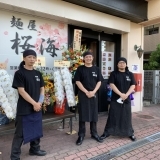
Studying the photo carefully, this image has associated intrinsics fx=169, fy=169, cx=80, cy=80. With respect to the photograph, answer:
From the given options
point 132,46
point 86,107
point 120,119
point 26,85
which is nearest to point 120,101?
point 120,119

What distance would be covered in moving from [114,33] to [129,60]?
1.02 m

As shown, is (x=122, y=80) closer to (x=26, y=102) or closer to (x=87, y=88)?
(x=87, y=88)

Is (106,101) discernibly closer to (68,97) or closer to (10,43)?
(68,97)

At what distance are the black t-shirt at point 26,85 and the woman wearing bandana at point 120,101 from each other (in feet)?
5.14

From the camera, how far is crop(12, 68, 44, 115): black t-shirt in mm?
2404

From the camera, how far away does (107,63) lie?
18.3 ft

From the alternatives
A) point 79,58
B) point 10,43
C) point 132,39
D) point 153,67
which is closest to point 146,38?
point 153,67

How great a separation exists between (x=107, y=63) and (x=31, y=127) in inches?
144

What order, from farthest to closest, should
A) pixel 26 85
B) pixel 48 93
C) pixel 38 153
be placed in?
1. pixel 48 93
2. pixel 38 153
3. pixel 26 85

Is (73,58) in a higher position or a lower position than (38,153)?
higher

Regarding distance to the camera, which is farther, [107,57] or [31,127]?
[107,57]

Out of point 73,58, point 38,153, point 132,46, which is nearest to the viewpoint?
point 38,153

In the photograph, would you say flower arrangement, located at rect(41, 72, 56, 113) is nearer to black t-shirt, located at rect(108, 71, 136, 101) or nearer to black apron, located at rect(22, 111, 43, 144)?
black apron, located at rect(22, 111, 43, 144)

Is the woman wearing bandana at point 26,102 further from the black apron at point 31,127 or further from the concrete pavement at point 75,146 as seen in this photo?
the concrete pavement at point 75,146
